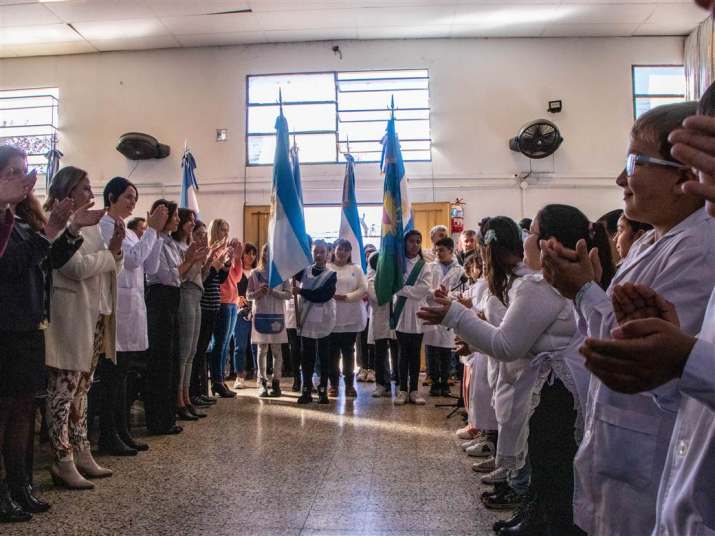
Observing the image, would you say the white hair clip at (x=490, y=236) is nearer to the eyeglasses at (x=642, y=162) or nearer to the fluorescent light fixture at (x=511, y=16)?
the eyeglasses at (x=642, y=162)

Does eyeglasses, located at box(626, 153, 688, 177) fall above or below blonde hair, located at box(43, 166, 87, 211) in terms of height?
below

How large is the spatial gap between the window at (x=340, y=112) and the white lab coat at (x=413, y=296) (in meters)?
3.80

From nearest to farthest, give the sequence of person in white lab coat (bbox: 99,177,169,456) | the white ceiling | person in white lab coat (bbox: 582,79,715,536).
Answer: person in white lab coat (bbox: 582,79,715,536)
person in white lab coat (bbox: 99,177,169,456)
the white ceiling

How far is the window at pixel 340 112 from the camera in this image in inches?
368

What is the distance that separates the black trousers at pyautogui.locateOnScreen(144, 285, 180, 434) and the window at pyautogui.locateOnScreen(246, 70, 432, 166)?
5.57 m

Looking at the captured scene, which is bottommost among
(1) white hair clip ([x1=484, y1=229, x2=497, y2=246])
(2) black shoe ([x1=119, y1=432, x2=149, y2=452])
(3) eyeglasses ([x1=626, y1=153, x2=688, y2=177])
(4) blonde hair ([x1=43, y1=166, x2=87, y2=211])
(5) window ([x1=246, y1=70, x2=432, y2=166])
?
(2) black shoe ([x1=119, y1=432, x2=149, y2=452])


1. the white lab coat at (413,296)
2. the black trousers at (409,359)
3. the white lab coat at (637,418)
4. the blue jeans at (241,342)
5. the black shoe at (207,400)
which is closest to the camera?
the white lab coat at (637,418)

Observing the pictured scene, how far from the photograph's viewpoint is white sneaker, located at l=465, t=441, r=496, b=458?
3.71 m

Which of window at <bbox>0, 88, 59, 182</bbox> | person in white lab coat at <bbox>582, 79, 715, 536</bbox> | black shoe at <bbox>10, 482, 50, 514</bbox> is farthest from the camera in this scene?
window at <bbox>0, 88, 59, 182</bbox>

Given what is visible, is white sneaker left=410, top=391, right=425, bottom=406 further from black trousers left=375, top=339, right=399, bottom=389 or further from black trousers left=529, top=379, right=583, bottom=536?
black trousers left=529, top=379, right=583, bottom=536

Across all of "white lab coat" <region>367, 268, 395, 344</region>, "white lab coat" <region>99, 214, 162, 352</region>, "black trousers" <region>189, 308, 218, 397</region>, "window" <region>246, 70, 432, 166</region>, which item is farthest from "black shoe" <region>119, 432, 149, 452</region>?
"window" <region>246, 70, 432, 166</region>

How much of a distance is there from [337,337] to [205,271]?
1.53m

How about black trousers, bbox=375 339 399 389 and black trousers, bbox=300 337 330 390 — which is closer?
black trousers, bbox=300 337 330 390

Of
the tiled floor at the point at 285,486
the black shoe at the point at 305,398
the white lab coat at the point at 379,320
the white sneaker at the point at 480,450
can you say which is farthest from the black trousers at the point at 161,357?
the white lab coat at the point at 379,320
